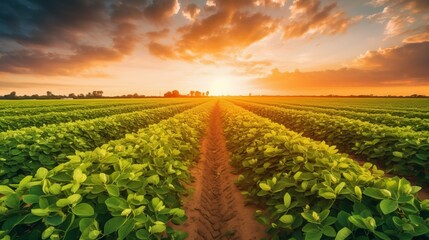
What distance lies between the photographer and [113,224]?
1948mm

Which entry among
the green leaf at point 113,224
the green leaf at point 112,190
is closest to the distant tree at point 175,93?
the green leaf at point 112,190

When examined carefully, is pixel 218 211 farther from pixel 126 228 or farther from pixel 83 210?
pixel 83 210

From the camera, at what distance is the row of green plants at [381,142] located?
20.6 feet

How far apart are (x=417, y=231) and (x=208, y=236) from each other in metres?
3.23

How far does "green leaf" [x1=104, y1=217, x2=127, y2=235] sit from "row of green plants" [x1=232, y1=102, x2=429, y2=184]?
5.69 meters

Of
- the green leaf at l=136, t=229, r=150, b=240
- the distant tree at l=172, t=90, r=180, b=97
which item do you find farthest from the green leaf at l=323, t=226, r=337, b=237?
the distant tree at l=172, t=90, r=180, b=97

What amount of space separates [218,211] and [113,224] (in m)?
3.78

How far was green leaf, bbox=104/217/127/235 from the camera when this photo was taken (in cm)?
190

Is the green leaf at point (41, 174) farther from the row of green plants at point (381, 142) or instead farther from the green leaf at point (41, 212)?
the row of green plants at point (381, 142)

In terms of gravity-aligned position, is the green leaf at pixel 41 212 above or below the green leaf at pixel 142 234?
above

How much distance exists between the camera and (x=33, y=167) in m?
6.34

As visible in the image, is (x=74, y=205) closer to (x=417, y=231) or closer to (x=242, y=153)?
(x=417, y=231)

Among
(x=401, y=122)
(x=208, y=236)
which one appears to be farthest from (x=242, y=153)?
(x=401, y=122)

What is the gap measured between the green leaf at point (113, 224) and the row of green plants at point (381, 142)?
5.69 m
